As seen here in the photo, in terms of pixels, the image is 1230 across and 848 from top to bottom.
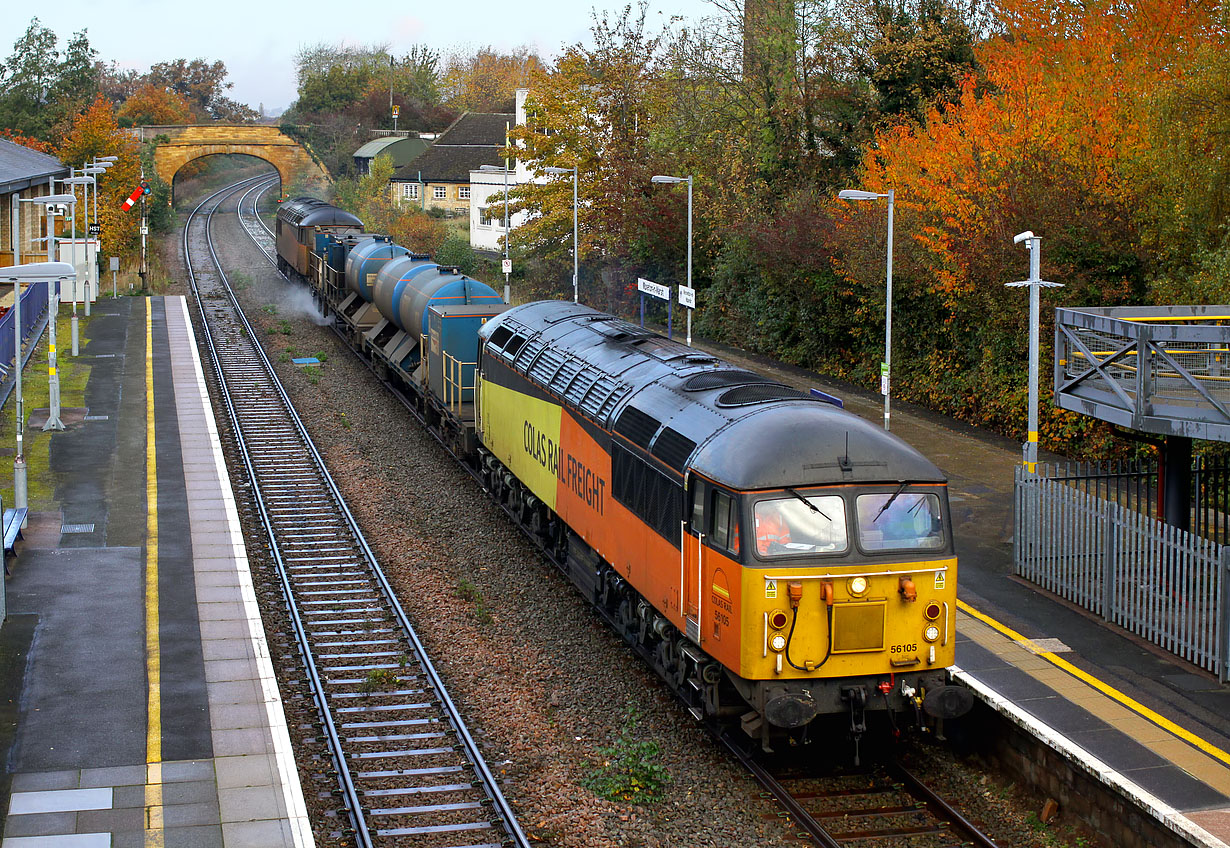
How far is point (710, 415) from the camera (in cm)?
1298

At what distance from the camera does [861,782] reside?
12.2 m

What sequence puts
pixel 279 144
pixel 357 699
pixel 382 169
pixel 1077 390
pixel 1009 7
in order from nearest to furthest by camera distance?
pixel 357 699 → pixel 1077 390 → pixel 1009 7 → pixel 382 169 → pixel 279 144

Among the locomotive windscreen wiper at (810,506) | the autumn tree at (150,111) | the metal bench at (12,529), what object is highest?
the autumn tree at (150,111)

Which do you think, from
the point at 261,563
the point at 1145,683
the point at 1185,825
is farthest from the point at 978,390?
the point at 1185,825

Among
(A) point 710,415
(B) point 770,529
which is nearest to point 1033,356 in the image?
(A) point 710,415

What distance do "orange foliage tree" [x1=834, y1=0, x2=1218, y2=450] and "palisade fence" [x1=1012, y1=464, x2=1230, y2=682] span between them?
306 inches

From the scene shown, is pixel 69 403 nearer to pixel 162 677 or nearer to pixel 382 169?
pixel 162 677

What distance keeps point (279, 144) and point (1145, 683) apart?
88.7 metres

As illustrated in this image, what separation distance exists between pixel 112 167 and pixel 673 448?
48.1 m

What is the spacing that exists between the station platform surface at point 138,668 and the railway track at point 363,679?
731 millimetres

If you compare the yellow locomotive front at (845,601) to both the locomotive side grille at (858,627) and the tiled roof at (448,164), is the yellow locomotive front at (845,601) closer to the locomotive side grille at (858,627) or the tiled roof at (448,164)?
the locomotive side grille at (858,627)

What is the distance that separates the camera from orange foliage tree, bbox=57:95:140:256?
52.9 m

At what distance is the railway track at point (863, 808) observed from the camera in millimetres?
11031

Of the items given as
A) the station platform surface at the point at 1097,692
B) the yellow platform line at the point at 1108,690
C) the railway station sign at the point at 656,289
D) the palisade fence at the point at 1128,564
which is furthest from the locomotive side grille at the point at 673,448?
the railway station sign at the point at 656,289
